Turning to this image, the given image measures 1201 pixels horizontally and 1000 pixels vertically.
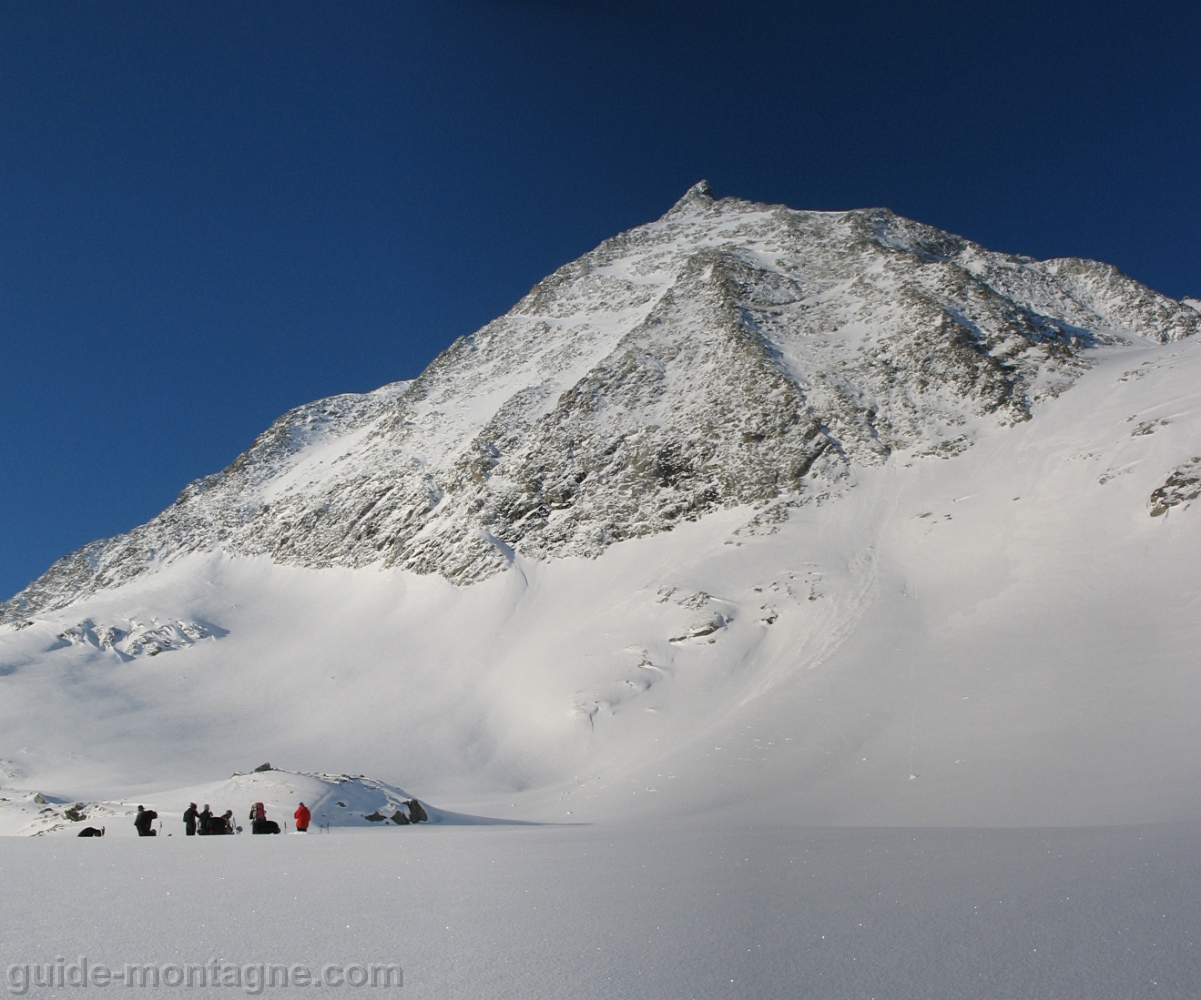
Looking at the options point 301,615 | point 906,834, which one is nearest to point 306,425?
point 301,615

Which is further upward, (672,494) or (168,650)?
(672,494)

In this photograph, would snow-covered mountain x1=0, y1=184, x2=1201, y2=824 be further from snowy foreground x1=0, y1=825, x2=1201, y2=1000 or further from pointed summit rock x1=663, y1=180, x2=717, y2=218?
pointed summit rock x1=663, y1=180, x2=717, y2=218

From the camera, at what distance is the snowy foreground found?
3.89m

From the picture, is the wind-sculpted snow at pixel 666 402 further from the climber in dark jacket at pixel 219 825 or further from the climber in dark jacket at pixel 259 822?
the climber in dark jacket at pixel 219 825

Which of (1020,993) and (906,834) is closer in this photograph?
(1020,993)

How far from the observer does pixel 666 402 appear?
59219 mm

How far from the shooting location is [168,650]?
50.9 meters

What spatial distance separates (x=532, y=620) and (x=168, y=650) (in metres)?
25.8

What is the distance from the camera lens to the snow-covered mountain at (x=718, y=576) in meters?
24.6

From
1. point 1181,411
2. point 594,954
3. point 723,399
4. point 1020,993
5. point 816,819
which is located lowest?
point 1020,993

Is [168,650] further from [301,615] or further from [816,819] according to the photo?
[816,819]

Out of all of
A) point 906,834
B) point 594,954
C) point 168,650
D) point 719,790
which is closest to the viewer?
point 594,954

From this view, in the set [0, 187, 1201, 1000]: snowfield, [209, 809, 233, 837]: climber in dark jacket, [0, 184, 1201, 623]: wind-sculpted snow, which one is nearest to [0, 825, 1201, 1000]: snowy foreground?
[0, 187, 1201, 1000]: snowfield

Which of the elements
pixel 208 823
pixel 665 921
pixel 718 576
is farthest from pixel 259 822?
pixel 718 576
